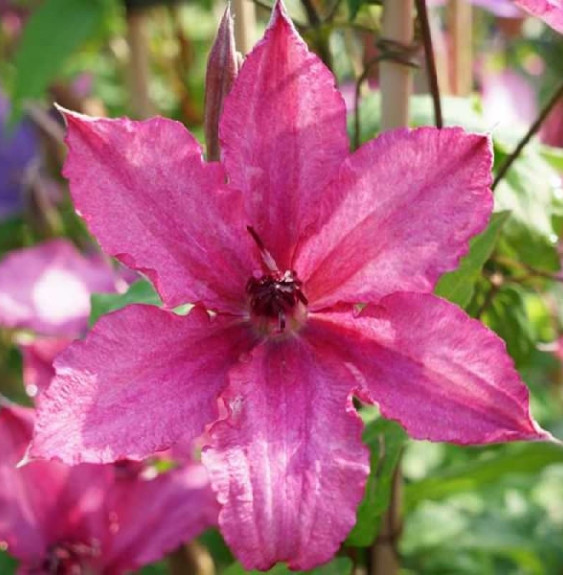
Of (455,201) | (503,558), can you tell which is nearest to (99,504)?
(455,201)

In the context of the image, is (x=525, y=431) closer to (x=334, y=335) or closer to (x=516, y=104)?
(x=334, y=335)

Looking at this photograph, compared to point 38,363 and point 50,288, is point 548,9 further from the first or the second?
point 50,288

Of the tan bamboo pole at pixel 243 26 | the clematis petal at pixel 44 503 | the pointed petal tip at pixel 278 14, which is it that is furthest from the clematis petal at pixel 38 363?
the pointed petal tip at pixel 278 14

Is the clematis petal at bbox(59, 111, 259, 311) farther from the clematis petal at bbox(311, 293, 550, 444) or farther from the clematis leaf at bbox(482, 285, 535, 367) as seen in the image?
the clematis leaf at bbox(482, 285, 535, 367)

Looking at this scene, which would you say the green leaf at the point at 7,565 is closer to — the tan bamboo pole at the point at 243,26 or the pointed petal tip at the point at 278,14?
the tan bamboo pole at the point at 243,26

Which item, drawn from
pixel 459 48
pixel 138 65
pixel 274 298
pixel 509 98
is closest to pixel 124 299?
pixel 274 298
